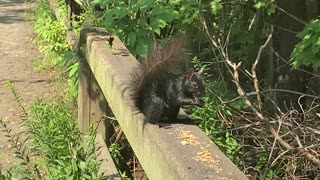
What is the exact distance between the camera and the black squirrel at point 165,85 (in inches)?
133

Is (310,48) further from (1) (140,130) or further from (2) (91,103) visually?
(1) (140,130)

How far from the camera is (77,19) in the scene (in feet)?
31.5

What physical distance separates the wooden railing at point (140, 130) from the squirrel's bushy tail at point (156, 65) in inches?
3.0

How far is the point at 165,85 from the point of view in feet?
11.4

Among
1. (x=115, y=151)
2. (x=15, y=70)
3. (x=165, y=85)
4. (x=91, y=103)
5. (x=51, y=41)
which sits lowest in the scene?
(x=15, y=70)

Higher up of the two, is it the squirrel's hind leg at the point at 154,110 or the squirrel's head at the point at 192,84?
the squirrel's head at the point at 192,84

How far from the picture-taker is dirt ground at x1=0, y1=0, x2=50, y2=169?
6.64m

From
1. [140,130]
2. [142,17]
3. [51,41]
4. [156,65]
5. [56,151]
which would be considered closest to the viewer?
A: [140,130]

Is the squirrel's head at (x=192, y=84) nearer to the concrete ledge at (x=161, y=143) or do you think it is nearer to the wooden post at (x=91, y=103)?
the concrete ledge at (x=161, y=143)

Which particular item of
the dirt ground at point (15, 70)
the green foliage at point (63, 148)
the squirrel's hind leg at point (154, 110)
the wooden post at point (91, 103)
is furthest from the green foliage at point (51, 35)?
the squirrel's hind leg at point (154, 110)

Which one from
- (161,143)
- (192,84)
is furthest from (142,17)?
(161,143)

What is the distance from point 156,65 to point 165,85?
0.11 m

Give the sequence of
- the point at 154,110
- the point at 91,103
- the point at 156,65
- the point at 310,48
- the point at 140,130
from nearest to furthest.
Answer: the point at 140,130 < the point at 154,110 < the point at 156,65 < the point at 310,48 < the point at 91,103

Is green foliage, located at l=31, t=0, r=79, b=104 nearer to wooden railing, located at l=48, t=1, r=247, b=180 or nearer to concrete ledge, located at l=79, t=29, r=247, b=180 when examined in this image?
wooden railing, located at l=48, t=1, r=247, b=180
